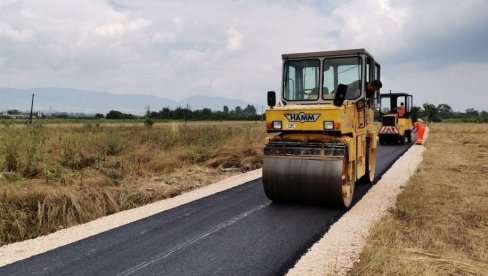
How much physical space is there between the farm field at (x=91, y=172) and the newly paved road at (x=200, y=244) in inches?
53.6

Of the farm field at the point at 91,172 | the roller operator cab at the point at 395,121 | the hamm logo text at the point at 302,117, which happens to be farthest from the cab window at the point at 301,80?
the roller operator cab at the point at 395,121

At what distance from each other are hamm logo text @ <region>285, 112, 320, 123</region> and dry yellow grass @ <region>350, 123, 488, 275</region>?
82.9 inches

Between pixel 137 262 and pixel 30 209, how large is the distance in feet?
10.1

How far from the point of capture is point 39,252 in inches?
223

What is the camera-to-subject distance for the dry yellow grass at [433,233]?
4.90 meters

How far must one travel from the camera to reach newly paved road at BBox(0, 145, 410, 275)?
5.06m

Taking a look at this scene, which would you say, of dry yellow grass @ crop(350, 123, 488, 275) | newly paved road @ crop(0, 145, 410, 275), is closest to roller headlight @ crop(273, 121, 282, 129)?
newly paved road @ crop(0, 145, 410, 275)

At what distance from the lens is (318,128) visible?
755cm

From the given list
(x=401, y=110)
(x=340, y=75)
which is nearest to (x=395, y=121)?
(x=401, y=110)

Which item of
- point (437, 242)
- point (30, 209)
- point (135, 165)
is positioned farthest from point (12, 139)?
point (437, 242)

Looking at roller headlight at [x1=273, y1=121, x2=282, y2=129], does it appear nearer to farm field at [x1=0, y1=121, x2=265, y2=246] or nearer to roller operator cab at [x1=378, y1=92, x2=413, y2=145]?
farm field at [x1=0, y1=121, x2=265, y2=246]

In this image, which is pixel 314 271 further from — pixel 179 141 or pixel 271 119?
pixel 179 141

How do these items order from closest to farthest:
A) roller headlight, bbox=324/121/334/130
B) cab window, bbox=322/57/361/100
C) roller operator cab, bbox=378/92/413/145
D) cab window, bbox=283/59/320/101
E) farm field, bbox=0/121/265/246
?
farm field, bbox=0/121/265/246 → roller headlight, bbox=324/121/334/130 → cab window, bbox=322/57/361/100 → cab window, bbox=283/59/320/101 → roller operator cab, bbox=378/92/413/145

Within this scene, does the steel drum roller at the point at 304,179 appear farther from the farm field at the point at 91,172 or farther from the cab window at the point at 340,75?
the farm field at the point at 91,172
